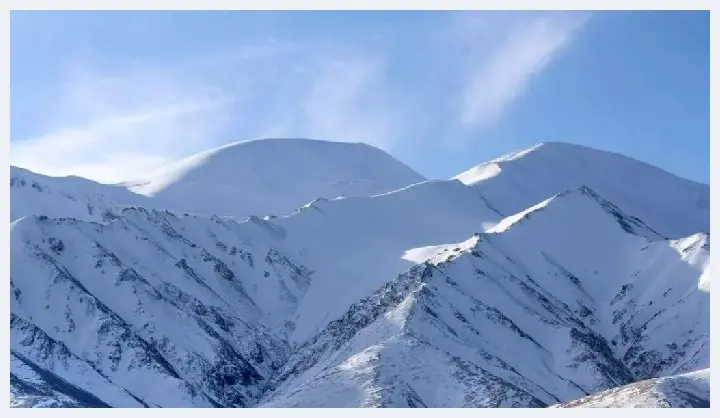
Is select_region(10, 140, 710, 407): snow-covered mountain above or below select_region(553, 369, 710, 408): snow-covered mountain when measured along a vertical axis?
above

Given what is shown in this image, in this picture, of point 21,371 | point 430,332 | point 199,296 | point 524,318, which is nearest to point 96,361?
point 21,371

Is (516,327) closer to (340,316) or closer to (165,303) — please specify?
(340,316)

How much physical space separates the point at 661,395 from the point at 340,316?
80.1 meters

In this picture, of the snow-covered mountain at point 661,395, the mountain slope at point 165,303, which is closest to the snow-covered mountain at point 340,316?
the mountain slope at point 165,303

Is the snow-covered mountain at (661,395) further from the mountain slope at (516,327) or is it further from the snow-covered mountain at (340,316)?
the mountain slope at (516,327)

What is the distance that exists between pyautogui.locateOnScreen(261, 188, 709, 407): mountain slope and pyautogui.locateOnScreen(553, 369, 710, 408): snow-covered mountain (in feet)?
79.4

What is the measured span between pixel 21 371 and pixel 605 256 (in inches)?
4422

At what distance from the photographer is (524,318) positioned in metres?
160

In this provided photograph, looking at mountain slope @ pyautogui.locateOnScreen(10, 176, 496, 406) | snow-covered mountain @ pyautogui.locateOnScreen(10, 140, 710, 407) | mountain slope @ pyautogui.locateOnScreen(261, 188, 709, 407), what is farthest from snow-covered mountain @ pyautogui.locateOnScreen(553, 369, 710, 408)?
mountain slope @ pyautogui.locateOnScreen(10, 176, 496, 406)

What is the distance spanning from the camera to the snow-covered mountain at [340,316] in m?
129

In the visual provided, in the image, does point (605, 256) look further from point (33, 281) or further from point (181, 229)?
point (33, 281)

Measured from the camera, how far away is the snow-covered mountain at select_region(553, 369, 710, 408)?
9369 centimetres

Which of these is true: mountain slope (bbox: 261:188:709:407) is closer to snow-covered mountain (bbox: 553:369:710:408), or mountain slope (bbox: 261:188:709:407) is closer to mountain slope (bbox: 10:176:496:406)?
mountain slope (bbox: 10:176:496:406)

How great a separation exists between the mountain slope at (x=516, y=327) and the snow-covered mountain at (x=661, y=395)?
952 inches
